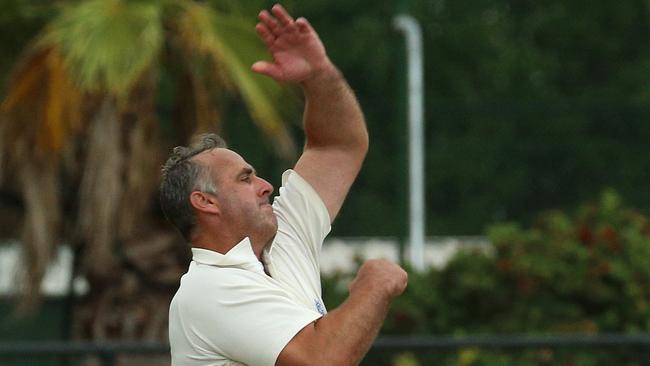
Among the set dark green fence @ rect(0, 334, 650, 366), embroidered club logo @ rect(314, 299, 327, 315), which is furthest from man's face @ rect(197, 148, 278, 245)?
dark green fence @ rect(0, 334, 650, 366)

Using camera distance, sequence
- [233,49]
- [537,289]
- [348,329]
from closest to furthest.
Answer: [348,329] < [233,49] < [537,289]

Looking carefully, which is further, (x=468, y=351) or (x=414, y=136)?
(x=414, y=136)

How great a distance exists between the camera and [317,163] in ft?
15.9

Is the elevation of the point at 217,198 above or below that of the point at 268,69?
below

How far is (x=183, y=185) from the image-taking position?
14.2ft

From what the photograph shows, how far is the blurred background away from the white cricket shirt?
11.8 feet

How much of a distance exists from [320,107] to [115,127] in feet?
16.3

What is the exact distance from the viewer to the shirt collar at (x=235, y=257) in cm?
421

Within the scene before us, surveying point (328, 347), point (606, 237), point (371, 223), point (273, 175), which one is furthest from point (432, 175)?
point (328, 347)

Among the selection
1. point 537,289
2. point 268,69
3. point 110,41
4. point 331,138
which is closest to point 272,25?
point 268,69

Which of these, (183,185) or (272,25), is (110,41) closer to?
(272,25)

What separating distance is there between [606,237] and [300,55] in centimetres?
542

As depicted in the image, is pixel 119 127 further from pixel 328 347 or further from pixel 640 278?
pixel 328 347

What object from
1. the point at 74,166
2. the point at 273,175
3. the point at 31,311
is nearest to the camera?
the point at 74,166
